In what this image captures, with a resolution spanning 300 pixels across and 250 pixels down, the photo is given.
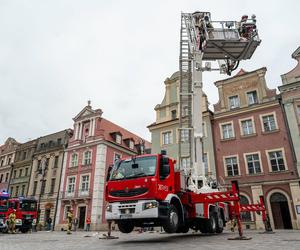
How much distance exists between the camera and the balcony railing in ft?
106

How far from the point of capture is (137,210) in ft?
29.8

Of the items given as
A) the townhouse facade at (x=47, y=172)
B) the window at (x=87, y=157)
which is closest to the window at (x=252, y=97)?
the window at (x=87, y=157)

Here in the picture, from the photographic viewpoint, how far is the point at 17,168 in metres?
43.5

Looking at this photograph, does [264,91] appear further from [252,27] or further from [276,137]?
[252,27]

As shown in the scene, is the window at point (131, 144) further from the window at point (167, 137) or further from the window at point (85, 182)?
the window at point (167, 137)

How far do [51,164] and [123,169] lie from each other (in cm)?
3121

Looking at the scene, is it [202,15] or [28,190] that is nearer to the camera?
[202,15]

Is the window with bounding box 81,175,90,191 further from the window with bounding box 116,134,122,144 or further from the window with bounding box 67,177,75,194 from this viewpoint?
the window with bounding box 116,134,122,144

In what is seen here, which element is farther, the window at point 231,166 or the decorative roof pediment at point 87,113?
the decorative roof pediment at point 87,113

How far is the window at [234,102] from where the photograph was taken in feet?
86.8

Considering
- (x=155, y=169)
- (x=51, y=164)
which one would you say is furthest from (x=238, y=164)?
(x=51, y=164)

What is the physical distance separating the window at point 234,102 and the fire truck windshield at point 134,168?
61.2 feet

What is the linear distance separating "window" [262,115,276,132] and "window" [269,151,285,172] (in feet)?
7.39

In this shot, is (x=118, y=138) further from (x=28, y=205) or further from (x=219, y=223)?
(x=219, y=223)
